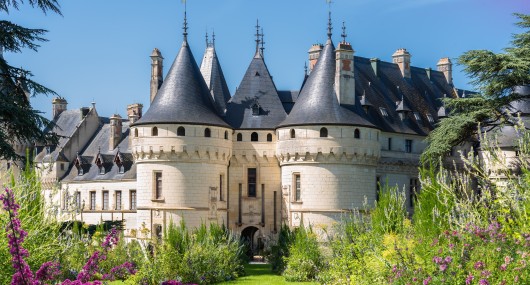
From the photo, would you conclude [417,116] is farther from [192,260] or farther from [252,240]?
[192,260]

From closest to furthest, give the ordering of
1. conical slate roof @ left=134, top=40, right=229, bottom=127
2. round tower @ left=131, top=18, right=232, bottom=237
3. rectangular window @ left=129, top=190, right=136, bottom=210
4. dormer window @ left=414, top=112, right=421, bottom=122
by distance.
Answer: round tower @ left=131, top=18, right=232, bottom=237
conical slate roof @ left=134, top=40, right=229, bottom=127
dormer window @ left=414, top=112, right=421, bottom=122
rectangular window @ left=129, top=190, right=136, bottom=210

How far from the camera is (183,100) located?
41250mm

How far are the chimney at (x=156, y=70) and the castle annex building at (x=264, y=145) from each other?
66 mm

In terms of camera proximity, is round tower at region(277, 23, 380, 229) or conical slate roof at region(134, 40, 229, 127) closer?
round tower at region(277, 23, 380, 229)

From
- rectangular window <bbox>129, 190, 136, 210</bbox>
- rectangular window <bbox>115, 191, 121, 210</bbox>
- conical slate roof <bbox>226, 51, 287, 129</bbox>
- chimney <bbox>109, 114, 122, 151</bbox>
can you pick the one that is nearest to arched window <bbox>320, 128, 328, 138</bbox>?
conical slate roof <bbox>226, 51, 287, 129</bbox>

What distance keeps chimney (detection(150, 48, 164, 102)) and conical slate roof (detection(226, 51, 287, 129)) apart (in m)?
4.80

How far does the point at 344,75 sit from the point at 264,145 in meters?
5.37

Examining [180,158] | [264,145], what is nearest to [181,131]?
[180,158]

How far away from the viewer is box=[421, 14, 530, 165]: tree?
1293 inches

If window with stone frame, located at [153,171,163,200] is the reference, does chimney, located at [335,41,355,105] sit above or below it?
above

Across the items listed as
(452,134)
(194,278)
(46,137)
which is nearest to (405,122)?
(452,134)

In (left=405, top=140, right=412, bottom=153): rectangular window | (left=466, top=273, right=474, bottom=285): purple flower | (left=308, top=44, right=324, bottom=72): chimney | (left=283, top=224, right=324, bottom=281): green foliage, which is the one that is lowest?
(left=283, top=224, right=324, bottom=281): green foliage

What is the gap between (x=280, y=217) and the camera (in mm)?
42594

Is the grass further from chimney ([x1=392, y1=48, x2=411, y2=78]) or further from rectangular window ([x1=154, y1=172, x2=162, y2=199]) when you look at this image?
chimney ([x1=392, y1=48, x2=411, y2=78])
